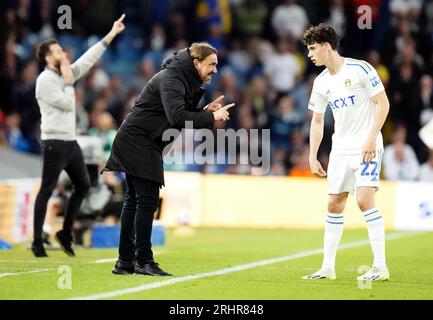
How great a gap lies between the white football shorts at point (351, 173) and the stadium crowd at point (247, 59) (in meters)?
9.74

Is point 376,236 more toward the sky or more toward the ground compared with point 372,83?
more toward the ground

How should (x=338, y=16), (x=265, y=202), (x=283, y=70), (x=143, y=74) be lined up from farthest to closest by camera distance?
(x=338, y=16), (x=283, y=70), (x=143, y=74), (x=265, y=202)

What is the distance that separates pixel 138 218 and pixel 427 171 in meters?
10.8

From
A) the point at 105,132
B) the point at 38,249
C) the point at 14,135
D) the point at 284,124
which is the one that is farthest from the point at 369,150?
the point at 284,124

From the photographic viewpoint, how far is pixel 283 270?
10.2m

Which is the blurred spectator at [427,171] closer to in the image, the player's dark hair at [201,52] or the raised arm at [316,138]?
the raised arm at [316,138]

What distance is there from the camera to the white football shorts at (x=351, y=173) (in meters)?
9.15

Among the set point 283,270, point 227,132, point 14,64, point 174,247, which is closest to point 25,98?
point 14,64

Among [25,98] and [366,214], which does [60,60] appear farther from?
[25,98]

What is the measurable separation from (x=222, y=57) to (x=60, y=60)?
34.1 feet

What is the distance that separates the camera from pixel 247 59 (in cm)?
2206

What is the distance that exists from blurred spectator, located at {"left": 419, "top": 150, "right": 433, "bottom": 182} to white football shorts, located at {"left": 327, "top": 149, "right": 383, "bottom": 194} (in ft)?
Answer: 32.3

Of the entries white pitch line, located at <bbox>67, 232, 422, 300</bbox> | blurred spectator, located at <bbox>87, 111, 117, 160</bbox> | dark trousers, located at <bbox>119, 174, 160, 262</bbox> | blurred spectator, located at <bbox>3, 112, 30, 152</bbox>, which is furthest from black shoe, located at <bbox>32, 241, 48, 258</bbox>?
blurred spectator, located at <bbox>3, 112, 30, 152</bbox>

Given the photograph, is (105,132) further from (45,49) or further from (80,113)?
(45,49)
